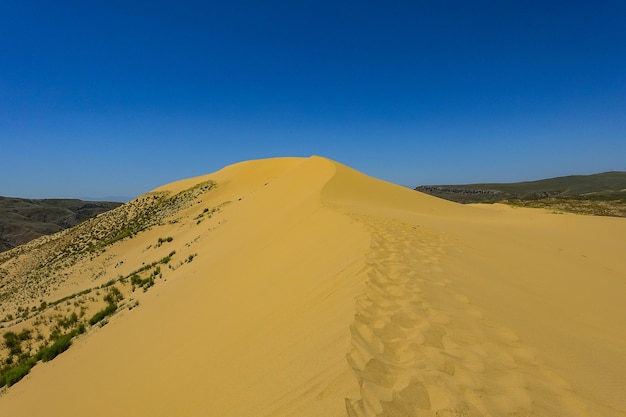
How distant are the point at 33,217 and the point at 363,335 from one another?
429 feet

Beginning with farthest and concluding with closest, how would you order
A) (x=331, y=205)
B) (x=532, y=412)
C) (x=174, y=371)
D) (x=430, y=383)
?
(x=331, y=205) < (x=174, y=371) < (x=430, y=383) < (x=532, y=412)

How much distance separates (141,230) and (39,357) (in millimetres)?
18979

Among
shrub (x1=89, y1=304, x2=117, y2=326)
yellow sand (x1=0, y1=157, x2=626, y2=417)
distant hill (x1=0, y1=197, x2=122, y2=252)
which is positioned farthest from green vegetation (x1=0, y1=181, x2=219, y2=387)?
distant hill (x1=0, y1=197, x2=122, y2=252)

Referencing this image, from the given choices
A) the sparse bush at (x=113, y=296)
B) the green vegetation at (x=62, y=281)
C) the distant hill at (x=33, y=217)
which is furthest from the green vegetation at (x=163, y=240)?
the distant hill at (x=33, y=217)

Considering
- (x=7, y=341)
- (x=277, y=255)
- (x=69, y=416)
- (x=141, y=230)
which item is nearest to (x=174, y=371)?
(x=69, y=416)

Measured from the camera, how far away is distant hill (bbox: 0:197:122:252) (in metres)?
76.0

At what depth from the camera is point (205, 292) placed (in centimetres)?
849

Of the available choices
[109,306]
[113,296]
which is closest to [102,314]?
[109,306]

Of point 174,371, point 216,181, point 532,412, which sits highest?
point 216,181

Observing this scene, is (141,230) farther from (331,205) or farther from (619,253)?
(619,253)

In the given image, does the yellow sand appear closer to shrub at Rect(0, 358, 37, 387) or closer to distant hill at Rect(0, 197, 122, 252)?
shrub at Rect(0, 358, 37, 387)

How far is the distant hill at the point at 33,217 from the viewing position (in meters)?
76.0

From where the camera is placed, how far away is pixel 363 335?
354 centimetres

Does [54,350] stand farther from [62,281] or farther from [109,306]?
[62,281]
